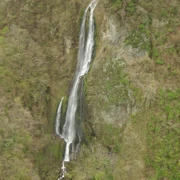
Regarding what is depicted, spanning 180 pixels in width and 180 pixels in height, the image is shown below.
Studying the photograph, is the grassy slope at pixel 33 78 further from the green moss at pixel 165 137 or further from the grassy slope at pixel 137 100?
the green moss at pixel 165 137

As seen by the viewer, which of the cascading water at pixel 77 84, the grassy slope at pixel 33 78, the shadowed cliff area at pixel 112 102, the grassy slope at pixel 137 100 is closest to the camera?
the grassy slope at pixel 137 100

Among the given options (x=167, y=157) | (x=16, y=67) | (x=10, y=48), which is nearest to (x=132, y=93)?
(x=167, y=157)

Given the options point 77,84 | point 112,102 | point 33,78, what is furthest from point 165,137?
point 33,78

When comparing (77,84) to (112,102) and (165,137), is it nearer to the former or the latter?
(112,102)

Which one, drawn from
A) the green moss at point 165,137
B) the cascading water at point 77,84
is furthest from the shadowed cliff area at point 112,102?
the cascading water at point 77,84

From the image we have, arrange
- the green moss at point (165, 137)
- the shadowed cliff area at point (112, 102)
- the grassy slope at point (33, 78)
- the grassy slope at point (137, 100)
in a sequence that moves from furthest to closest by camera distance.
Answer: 1. the grassy slope at point (33, 78)
2. the shadowed cliff area at point (112, 102)
3. the grassy slope at point (137, 100)
4. the green moss at point (165, 137)

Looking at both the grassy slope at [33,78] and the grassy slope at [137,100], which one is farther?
the grassy slope at [33,78]

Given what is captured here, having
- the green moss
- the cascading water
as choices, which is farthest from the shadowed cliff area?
the cascading water

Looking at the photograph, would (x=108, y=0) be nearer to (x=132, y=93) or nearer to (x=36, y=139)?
(x=132, y=93)

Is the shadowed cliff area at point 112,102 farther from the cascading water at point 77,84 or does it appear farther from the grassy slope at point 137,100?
the cascading water at point 77,84
